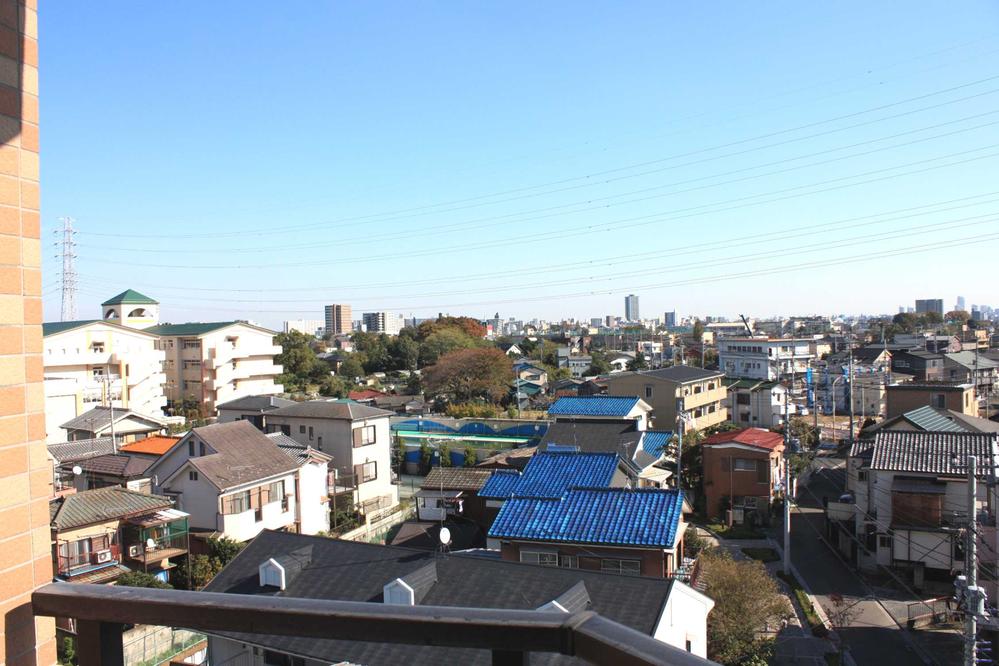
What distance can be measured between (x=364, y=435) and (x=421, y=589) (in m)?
9.76

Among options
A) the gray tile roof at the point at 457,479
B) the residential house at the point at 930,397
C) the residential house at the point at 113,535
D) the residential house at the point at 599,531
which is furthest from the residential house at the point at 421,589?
the residential house at the point at 930,397

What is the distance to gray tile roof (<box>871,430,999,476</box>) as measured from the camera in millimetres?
11383

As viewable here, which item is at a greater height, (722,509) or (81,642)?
(81,642)

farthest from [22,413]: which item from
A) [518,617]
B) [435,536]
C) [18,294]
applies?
[435,536]

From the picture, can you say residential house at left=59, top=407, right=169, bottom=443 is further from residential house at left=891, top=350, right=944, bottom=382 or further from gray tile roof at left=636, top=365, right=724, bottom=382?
residential house at left=891, top=350, right=944, bottom=382

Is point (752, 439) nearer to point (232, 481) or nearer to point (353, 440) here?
point (353, 440)

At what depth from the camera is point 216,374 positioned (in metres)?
25.3

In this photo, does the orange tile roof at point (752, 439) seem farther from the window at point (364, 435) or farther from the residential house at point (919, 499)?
the window at point (364, 435)

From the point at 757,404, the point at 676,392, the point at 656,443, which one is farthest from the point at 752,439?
the point at 757,404

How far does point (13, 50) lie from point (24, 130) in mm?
146

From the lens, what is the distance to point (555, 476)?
1208 cm

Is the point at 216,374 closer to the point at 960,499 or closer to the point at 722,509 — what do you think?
the point at 722,509

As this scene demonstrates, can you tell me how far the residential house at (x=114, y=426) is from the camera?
54.3 feet

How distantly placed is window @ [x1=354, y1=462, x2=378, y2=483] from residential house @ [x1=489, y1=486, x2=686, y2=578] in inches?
272
